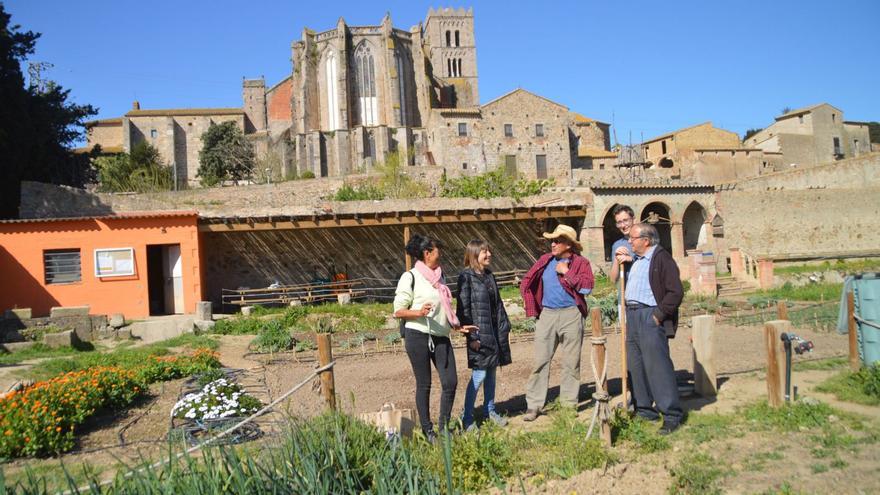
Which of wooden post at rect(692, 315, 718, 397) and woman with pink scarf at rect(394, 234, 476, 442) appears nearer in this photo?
woman with pink scarf at rect(394, 234, 476, 442)

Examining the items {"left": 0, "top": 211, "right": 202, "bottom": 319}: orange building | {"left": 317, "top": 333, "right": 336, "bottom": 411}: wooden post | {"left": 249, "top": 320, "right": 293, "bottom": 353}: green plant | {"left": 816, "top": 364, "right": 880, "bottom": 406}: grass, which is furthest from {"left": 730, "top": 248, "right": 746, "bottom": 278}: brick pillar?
{"left": 317, "top": 333, "right": 336, "bottom": 411}: wooden post

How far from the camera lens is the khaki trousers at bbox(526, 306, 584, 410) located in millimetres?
5418

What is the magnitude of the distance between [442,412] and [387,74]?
42381 mm

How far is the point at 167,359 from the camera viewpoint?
9141 millimetres

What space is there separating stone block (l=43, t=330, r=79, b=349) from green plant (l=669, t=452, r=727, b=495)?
1224 cm

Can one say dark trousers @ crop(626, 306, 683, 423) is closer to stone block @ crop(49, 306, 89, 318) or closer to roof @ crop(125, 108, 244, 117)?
stone block @ crop(49, 306, 89, 318)

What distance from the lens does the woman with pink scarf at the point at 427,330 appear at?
15.9 ft

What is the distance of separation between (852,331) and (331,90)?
42109mm

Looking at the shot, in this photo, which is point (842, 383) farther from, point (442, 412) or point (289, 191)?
point (289, 191)

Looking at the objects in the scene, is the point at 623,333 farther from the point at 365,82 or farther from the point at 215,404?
the point at 365,82

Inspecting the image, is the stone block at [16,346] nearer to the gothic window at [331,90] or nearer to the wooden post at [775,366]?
the wooden post at [775,366]

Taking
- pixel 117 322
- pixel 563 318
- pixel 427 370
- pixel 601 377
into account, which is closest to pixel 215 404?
pixel 427 370

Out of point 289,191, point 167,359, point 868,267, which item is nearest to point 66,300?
point 167,359

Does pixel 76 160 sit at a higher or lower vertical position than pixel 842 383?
higher
